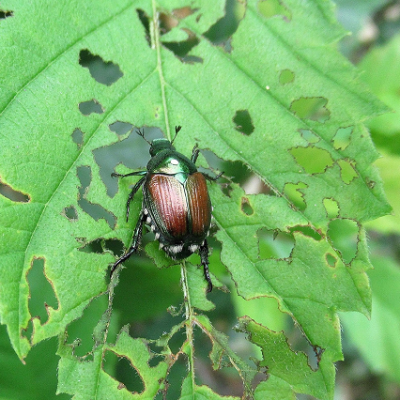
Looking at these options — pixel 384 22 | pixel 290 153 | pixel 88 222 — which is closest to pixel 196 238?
pixel 88 222

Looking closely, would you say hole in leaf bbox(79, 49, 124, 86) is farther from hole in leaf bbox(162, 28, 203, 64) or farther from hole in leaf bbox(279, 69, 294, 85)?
hole in leaf bbox(279, 69, 294, 85)

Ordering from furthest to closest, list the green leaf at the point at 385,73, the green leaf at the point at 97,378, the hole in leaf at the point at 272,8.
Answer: the green leaf at the point at 385,73 < the hole in leaf at the point at 272,8 < the green leaf at the point at 97,378

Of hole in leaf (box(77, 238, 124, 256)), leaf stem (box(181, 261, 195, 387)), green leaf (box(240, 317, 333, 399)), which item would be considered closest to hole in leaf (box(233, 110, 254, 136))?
leaf stem (box(181, 261, 195, 387))

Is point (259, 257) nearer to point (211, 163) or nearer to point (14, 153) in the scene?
point (211, 163)

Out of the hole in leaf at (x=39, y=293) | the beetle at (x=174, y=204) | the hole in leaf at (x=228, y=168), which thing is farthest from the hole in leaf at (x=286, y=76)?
the hole in leaf at (x=39, y=293)

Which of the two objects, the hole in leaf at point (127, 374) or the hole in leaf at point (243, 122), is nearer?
the hole in leaf at point (127, 374)

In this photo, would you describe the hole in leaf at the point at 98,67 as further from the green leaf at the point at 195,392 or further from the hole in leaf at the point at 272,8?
the green leaf at the point at 195,392

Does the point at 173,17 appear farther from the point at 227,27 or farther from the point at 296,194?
the point at 296,194
